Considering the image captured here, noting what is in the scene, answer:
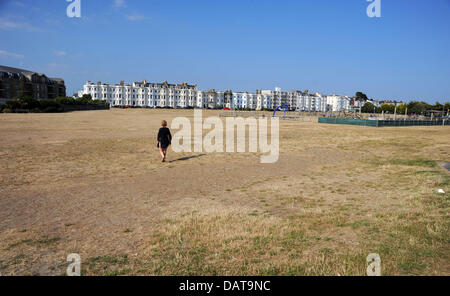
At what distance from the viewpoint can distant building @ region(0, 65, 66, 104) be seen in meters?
75.6

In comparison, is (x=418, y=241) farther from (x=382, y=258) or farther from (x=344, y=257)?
(x=344, y=257)

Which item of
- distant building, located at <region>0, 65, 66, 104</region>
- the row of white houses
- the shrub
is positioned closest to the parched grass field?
the shrub

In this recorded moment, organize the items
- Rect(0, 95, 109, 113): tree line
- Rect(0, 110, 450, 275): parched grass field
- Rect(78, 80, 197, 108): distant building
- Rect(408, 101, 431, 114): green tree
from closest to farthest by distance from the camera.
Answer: Rect(0, 110, 450, 275): parched grass field → Rect(0, 95, 109, 113): tree line → Rect(408, 101, 431, 114): green tree → Rect(78, 80, 197, 108): distant building

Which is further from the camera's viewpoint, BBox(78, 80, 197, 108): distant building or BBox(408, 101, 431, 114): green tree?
BBox(78, 80, 197, 108): distant building

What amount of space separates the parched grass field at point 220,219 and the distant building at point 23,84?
74772 millimetres

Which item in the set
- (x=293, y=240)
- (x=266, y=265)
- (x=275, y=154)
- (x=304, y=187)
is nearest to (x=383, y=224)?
(x=293, y=240)

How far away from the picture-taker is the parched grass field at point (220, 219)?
14.2ft

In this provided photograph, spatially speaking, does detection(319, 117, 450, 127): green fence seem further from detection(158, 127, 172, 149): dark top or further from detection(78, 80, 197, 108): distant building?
detection(78, 80, 197, 108): distant building

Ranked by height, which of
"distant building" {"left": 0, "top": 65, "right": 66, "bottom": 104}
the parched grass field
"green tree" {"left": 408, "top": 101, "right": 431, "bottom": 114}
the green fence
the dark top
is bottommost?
the parched grass field

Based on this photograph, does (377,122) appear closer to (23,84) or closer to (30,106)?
(30,106)

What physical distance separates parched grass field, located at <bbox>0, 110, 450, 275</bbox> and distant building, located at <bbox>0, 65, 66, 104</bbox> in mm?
74772

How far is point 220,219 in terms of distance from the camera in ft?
20.4

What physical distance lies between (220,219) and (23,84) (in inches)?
3708

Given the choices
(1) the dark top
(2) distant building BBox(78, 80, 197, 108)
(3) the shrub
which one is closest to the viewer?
(1) the dark top
